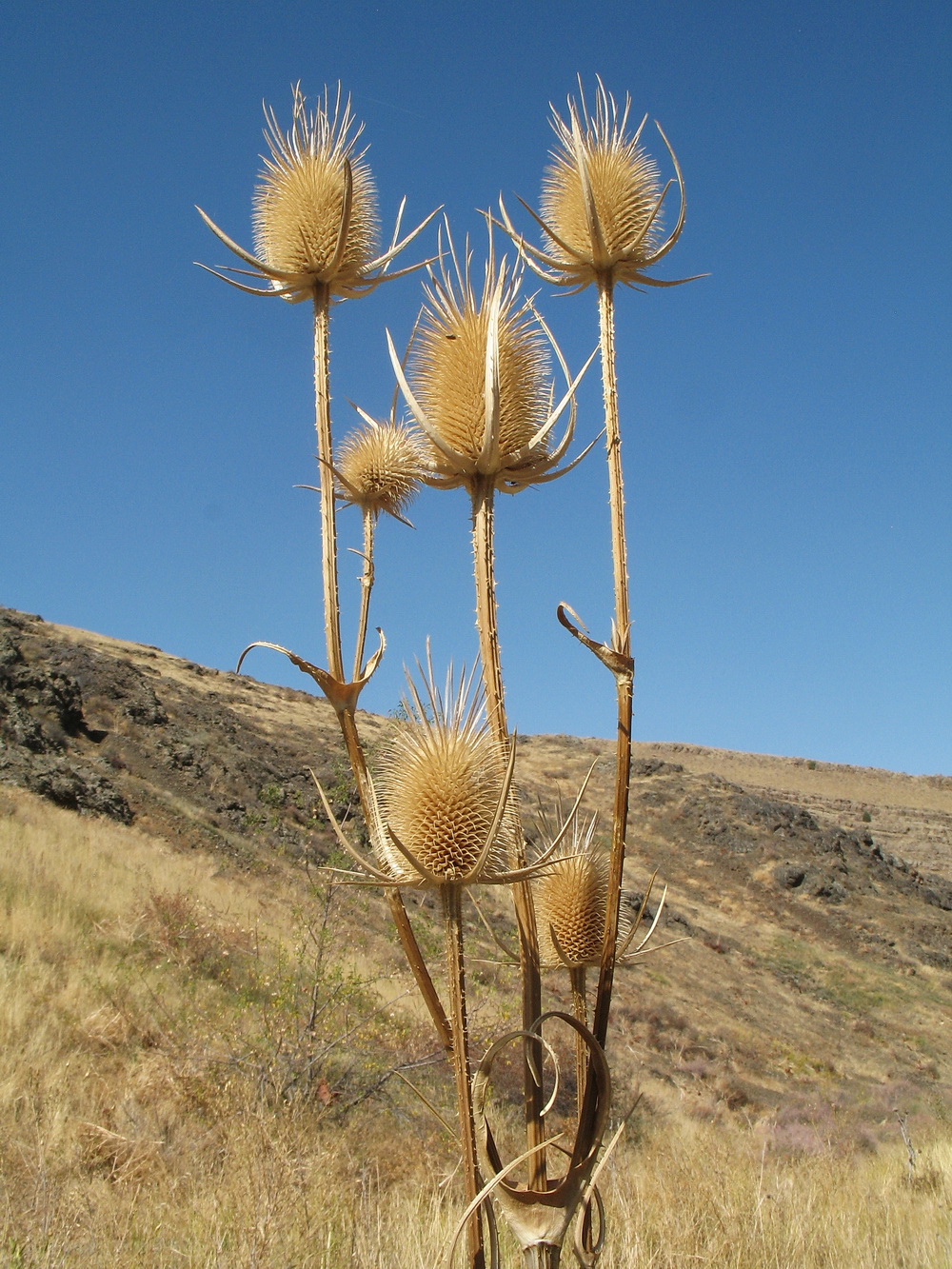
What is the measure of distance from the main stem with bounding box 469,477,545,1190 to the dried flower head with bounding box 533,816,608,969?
58cm

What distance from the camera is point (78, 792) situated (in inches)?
657

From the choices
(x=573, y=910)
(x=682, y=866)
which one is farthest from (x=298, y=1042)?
(x=682, y=866)

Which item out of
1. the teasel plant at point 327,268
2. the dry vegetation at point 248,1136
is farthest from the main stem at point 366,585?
the dry vegetation at point 248,1136

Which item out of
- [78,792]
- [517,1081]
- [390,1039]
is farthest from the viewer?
[78,792]

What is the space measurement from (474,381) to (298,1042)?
7487mm

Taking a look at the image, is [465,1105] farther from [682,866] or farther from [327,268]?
[682,866]

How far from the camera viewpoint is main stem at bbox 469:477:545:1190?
202 centimetres

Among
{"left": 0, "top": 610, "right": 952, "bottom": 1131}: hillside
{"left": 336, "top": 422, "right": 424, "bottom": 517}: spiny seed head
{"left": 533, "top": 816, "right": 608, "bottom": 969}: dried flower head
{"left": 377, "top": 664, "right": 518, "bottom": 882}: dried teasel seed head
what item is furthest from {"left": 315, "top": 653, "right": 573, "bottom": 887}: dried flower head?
{"left": 0, "top": 610, "right": 952, "bottom": 1131}: hillside

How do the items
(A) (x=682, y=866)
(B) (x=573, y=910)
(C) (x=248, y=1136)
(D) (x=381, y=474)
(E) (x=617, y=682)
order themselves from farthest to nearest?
(A) (x=682, y=866) → (C) (x=248, y=1136) → (D) (x=381, y=474) → (B) (x=573, y=910) → (E) (x=617, y=682)

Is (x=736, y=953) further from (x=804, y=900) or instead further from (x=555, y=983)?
(x=555, y=983)

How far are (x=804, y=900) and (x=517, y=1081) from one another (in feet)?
81.0

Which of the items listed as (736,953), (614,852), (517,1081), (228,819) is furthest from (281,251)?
(736,953)

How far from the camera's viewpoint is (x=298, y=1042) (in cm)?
806

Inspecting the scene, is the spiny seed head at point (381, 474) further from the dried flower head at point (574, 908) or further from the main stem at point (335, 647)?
the dried flower head at point (574, 908)
